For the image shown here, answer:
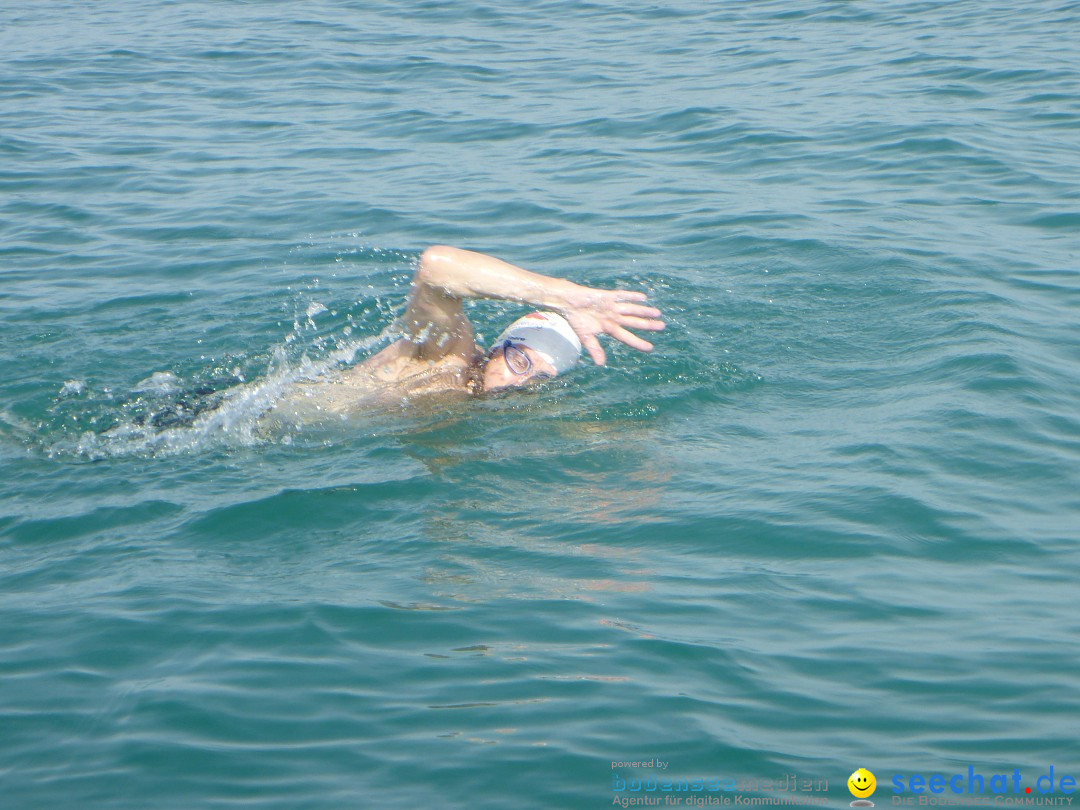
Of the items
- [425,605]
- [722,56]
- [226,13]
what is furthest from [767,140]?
[226,13]

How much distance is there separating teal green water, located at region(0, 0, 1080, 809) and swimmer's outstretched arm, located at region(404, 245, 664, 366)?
2.45 feet

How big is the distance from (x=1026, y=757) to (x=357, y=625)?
8.15ft

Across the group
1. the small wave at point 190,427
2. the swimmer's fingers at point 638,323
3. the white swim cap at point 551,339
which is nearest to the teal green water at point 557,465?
the small wave at point 190,427

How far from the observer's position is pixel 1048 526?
5.34 m

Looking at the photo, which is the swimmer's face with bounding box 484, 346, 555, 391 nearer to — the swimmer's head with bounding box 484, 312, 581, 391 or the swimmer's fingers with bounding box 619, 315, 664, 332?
the swimmer's head with bounding box 484, 312, 581, 391

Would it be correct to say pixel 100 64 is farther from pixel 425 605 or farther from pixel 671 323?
pixel 425 605

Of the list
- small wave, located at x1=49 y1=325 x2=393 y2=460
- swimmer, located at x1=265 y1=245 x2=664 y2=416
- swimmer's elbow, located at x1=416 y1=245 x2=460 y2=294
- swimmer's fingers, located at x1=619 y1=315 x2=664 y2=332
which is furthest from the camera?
swimmer, located at x1=265 y1=245 x2=664 y2=416

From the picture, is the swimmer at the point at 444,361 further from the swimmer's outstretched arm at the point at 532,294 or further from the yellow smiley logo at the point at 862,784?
the yellow smiley logo at the point at 862,784

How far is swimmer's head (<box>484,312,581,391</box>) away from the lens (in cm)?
679

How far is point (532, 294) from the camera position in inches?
231

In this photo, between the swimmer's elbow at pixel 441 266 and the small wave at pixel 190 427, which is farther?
the small wave at pixel 190 427

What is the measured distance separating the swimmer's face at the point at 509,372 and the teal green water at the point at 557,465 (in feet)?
0.55

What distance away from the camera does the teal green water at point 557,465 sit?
4.04m

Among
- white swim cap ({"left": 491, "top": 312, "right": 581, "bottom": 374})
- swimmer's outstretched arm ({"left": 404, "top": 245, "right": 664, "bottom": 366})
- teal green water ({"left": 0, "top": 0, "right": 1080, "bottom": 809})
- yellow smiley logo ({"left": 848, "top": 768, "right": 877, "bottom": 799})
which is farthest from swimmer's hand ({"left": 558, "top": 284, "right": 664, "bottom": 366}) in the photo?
yellow smiley logo ({"left": 848, "top": 768, "right": 877, "bottom": 799})
